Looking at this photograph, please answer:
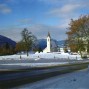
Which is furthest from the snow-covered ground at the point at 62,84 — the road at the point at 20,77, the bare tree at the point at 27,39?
the bare tree at the point at 27,39

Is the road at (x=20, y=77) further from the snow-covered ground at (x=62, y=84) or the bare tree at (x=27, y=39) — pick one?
the bare tree at (x=27, y=39)

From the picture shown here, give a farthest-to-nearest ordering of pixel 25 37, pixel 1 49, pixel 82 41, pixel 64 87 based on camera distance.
A: pixel 1 49 → pixel 25 37 → pixel 82 41 → pixel 64 87

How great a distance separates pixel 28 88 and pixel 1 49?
130m

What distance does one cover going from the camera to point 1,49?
14488 cm

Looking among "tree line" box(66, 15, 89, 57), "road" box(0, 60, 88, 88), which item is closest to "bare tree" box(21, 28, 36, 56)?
"tree line" box(66, 15, 89, 57)

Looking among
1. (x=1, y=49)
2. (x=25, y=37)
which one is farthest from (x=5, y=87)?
(x=1, y=49)

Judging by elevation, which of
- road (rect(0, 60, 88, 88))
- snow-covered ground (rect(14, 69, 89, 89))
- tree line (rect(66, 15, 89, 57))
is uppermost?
tree line (rect(66, 15, 89, 57))

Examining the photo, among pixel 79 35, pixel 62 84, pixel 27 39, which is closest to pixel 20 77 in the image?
pixel 62 84

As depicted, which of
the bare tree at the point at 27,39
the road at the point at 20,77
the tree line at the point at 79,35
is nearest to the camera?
the road at the point at 20,77

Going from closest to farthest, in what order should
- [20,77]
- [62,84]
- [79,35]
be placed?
[62,84], [20,77], [79,35]

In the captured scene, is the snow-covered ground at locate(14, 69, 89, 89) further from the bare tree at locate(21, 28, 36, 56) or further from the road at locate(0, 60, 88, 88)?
the bare tree at locate(21, 28, 36, 56)

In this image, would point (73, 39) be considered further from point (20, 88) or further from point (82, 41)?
point (20, 88)

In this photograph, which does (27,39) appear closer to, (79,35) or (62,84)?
(79,35)

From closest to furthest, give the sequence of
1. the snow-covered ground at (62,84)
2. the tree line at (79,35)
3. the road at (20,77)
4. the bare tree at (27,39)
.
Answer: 1. the snow-covered ground at (62,84)
2. the road at (20,77)
3. the tree line at (79,35)
4. the bare tree at (27,39)
